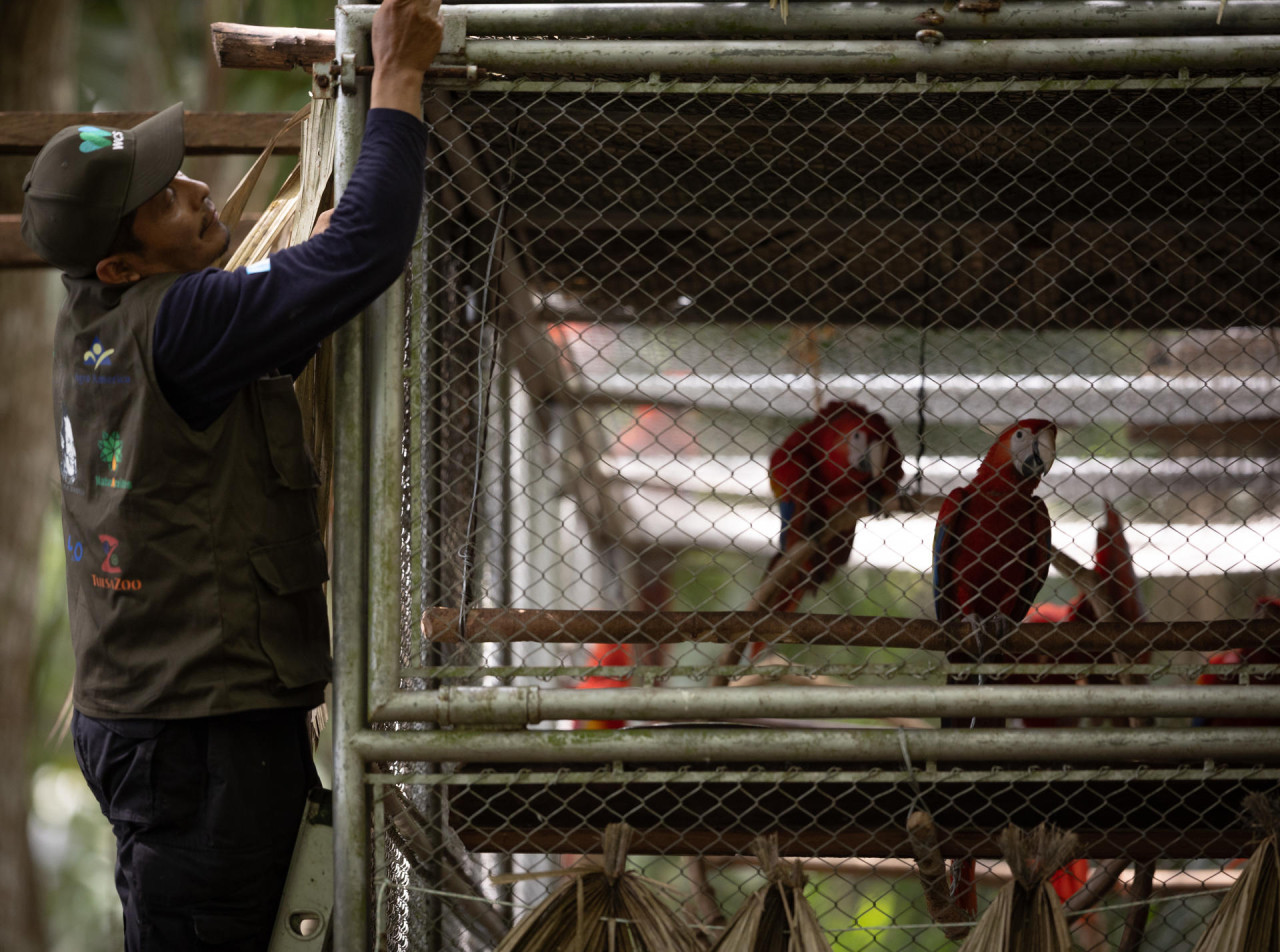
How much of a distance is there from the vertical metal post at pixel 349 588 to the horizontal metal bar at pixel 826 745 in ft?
0.15

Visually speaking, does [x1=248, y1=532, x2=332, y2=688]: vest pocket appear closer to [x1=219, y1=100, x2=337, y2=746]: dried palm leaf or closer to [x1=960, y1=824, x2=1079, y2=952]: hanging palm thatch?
[x1=219, y1=100, x2=337, y2=746]: dried palm leaf

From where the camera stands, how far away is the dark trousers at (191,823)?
1.39 m

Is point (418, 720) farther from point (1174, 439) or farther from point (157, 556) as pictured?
point (1174, 439)

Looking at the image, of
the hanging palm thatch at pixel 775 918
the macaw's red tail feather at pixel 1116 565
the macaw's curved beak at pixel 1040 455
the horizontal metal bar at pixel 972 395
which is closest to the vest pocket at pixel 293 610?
the hanging palm thatch at pixel 775 918

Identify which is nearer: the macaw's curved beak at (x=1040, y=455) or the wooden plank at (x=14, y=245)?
the macaw's curved beak at (x=1040, y=455)

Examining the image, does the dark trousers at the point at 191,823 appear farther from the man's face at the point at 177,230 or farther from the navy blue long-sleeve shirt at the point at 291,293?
the man's face at the point at 177,230

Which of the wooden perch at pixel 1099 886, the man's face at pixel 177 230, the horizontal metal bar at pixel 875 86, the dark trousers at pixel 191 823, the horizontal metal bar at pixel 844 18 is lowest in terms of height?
the wooden perch at pixel 1099 886

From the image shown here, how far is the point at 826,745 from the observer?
1.46 m

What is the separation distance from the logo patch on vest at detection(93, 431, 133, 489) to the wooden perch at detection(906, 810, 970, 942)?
117 centimetres

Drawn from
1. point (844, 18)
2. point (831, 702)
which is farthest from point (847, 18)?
point (831, 702)

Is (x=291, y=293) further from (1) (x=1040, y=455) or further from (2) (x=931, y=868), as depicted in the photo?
(1) (x=1040, y=455)

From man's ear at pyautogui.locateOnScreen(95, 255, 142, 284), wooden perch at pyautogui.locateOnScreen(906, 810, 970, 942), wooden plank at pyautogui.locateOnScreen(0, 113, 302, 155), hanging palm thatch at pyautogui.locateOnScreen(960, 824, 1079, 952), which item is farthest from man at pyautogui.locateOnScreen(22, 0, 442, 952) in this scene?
wooden plank at pyautogui.locateOnScreen(0, 113, 302, 155)

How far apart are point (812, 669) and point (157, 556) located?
91 cm

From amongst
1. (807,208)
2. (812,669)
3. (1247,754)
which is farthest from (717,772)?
(807,208)
